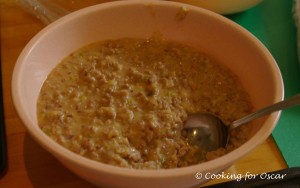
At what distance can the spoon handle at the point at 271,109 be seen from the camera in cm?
74

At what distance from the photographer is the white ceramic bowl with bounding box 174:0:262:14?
4.12 feet

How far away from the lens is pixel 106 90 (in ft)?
2.98

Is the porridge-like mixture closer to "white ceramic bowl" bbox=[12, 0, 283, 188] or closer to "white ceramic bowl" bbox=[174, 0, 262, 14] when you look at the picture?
"white ceramic bowl" bbox=[12, 0, 283, 188]

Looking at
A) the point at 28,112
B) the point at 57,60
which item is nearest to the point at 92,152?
the point at 28,112

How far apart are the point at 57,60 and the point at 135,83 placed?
0.21m

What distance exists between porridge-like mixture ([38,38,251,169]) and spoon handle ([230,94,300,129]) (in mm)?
35

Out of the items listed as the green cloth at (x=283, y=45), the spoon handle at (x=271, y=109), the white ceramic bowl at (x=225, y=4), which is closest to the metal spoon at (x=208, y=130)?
the spoon handle at (x=271, y=109)

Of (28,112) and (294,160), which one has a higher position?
(28,112)

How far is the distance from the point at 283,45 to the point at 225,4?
0.80 ft

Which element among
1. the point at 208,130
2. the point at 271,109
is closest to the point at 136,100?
the point at 208,130

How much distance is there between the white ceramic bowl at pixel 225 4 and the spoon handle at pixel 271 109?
22.3 inches

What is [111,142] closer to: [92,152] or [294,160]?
[92,152]

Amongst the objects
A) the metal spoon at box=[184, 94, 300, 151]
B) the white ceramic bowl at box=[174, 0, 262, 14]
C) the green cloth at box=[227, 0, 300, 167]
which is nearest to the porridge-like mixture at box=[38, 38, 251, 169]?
the metal spoon at box=[184, 94, 300, 151]

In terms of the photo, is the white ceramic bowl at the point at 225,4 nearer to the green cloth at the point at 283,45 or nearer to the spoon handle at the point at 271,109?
the green cloth at the point at 283,45
